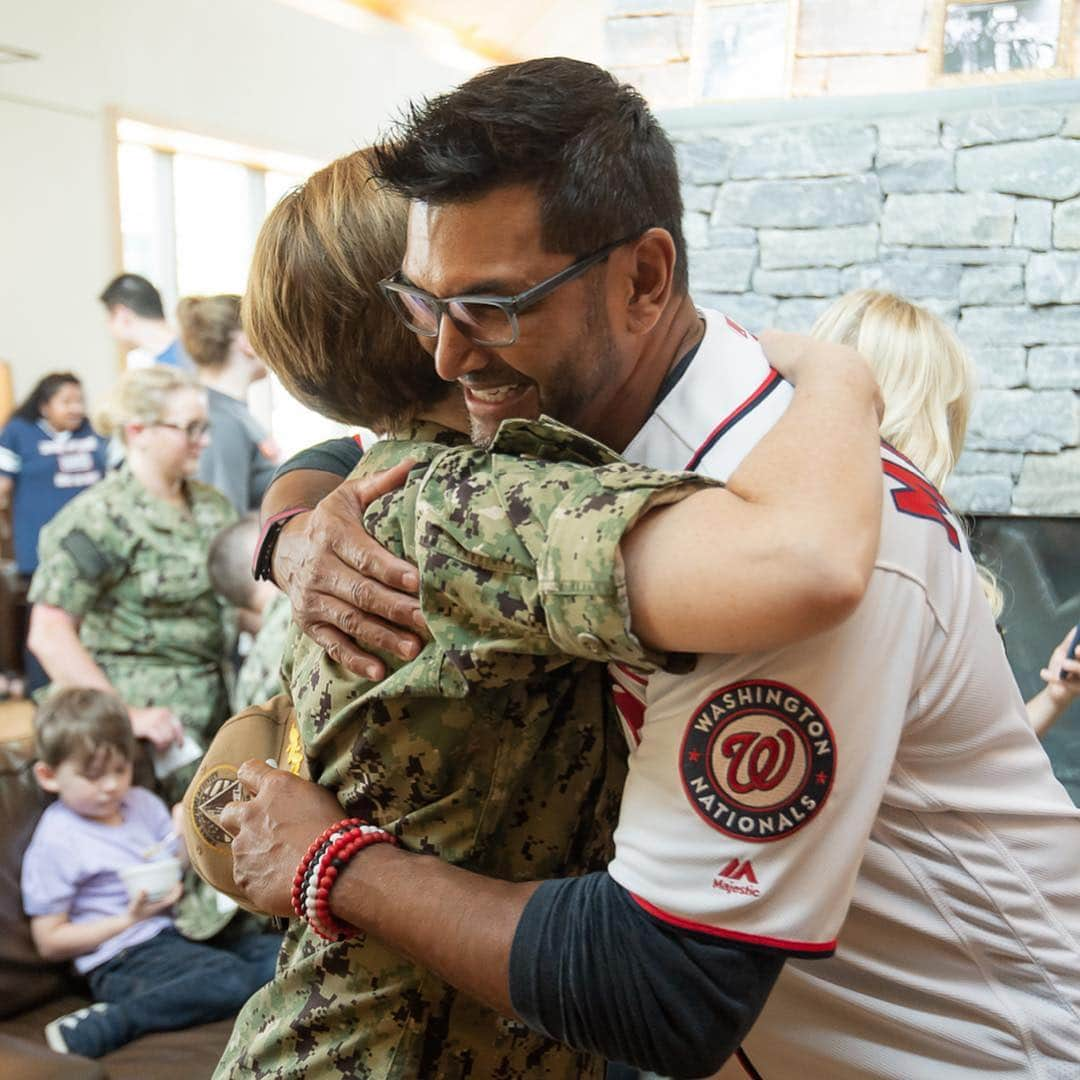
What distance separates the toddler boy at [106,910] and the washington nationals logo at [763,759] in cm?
213

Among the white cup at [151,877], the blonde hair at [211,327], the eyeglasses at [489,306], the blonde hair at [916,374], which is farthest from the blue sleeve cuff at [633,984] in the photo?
the blonde hair at [211,327]

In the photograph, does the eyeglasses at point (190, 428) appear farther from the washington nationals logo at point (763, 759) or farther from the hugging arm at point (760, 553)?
the washington nationals logo at point (763, 759)

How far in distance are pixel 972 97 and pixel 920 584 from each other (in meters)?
3.34

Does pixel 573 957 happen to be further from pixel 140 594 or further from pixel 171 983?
pixel 140 594

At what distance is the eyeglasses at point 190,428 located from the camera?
3.47 m

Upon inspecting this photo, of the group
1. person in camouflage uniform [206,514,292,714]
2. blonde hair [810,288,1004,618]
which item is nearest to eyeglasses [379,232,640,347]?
blonde hair [810,288,1004,618]

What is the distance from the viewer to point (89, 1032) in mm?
2486

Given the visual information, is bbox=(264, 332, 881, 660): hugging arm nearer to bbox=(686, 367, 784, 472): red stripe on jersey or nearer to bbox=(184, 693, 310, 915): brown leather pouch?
bbox=(686, 367, 784, 472): red stripe on jersey

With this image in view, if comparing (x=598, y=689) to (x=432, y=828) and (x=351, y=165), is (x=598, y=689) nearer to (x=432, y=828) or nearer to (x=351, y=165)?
(x=432, y=828)

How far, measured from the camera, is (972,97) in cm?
372

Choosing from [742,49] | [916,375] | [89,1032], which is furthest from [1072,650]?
[742,49]

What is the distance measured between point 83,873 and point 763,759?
2289 mm

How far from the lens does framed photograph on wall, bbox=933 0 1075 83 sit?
359cm

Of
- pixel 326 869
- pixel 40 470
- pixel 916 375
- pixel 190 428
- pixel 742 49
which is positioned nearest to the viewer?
pixel 326 869
